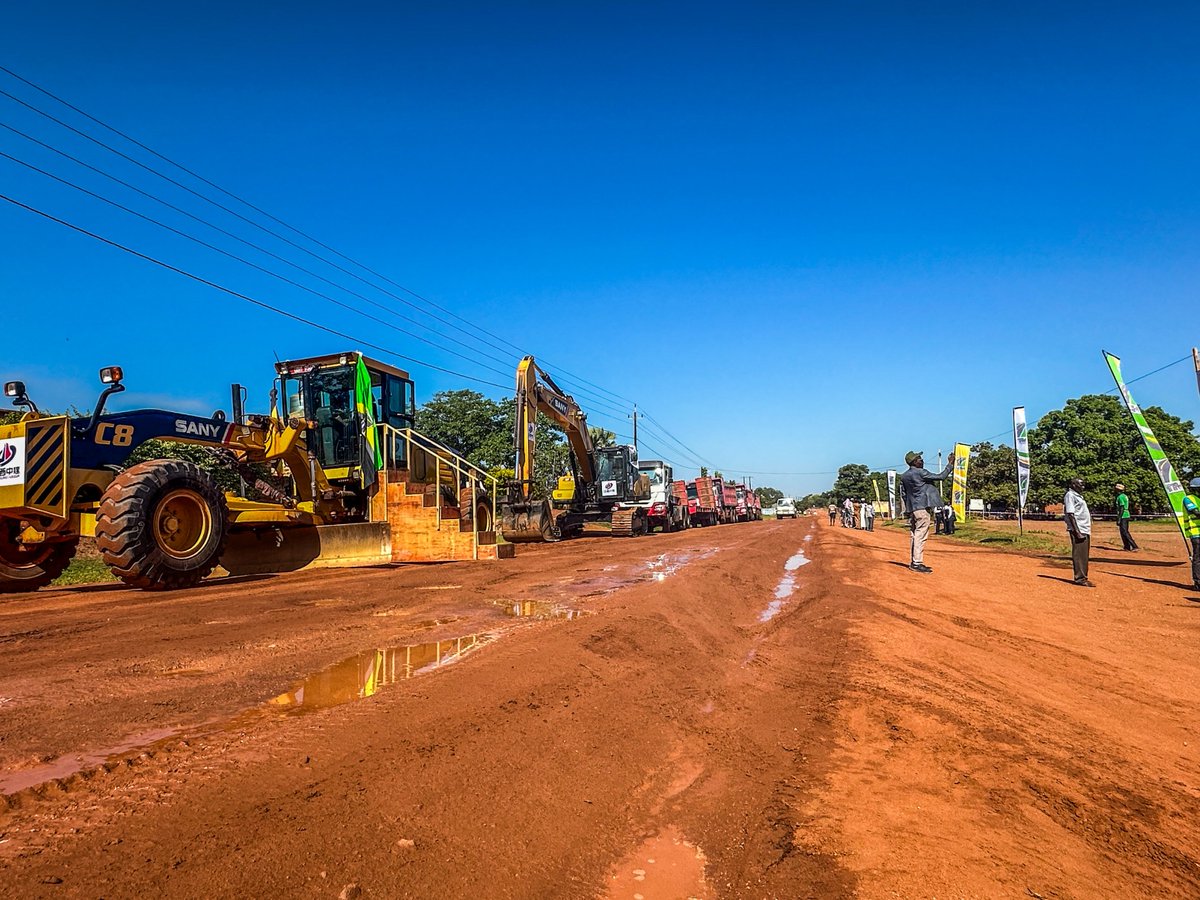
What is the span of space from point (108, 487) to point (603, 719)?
7.72 metres

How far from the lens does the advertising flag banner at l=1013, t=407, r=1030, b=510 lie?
70.2ft

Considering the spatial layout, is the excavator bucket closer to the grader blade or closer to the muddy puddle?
the grader blade

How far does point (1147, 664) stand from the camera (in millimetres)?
5273

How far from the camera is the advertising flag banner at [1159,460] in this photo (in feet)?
32.8

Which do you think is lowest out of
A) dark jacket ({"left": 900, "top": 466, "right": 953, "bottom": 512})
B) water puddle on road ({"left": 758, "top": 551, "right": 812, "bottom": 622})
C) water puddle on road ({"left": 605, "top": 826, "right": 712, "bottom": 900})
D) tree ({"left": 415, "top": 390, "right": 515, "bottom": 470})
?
water puddle on road ({"left": 605, "top": 826, "right": 712, "bottom": 900})

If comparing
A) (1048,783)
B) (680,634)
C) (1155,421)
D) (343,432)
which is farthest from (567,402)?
(1155,421)

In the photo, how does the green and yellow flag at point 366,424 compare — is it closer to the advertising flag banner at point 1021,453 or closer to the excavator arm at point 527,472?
the excavator arm at point 527,472

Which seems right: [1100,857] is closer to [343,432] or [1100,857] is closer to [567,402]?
[343,432]

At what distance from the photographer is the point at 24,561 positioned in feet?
28.1

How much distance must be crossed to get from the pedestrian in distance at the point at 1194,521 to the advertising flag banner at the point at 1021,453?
1231 centimetres

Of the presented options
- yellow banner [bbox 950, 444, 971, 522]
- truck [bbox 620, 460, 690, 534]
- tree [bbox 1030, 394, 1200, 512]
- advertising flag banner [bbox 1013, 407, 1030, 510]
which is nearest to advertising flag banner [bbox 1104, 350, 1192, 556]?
advertising flag banner [bbox 1013, 407, 1030, 510]

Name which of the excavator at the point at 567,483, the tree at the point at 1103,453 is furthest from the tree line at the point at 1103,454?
the excavator at the point at 567,483

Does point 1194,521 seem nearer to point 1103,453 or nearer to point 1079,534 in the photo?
point 1079,534

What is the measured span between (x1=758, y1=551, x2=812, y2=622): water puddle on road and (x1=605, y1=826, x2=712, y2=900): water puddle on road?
4830 mm
